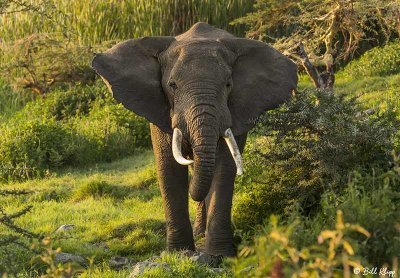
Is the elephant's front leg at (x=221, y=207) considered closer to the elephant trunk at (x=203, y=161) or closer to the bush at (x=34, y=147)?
the elephant trunk at (x=203, y=161)

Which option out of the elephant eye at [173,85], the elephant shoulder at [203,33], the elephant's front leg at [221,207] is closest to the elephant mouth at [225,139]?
the elephant's front leg at [221,207]

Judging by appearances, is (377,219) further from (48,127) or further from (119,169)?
(48,127)

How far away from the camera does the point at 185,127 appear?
Answer: 7.18 meters

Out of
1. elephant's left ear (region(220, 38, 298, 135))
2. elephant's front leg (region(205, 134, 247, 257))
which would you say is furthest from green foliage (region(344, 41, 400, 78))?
elephant's front leg (region(205, 134, 247, 257))

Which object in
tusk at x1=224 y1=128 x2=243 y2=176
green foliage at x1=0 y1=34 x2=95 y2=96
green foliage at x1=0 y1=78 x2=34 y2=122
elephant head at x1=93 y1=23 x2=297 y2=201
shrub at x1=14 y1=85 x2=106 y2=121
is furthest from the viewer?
green foliage at x1=0 y1=78 x2=34 y2=122

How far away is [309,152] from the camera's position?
8250 mm

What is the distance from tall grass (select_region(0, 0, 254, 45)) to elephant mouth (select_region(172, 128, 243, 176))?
35.0ft

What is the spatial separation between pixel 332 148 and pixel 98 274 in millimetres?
2317

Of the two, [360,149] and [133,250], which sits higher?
[360,149]

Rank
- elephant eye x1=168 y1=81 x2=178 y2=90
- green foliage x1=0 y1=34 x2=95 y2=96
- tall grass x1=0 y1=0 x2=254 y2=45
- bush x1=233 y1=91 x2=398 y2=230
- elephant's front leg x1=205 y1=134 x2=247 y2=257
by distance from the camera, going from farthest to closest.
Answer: tall grass x1=0 y1=0 x2=254 y2=45 → green foliage x1=0 y1=34 x2=95 y2=96 → bush x1=233 y1=91 x2=398 y2=230 → elephant's front leg x1=205 y1=134 x2=247 y2=257 → elephant eye x1=168 y1=81 x2=178 y2=90

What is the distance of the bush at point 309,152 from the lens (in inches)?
314

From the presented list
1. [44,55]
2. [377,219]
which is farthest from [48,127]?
[377,219]

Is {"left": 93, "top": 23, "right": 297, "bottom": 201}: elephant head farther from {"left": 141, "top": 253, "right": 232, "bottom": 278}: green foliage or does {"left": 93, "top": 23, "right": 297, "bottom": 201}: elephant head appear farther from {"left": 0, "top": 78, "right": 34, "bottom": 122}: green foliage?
{"left": 0, "top": 78, "right": 34, "bottom": 122}: green foliage

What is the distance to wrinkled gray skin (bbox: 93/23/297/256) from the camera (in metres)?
7.34
